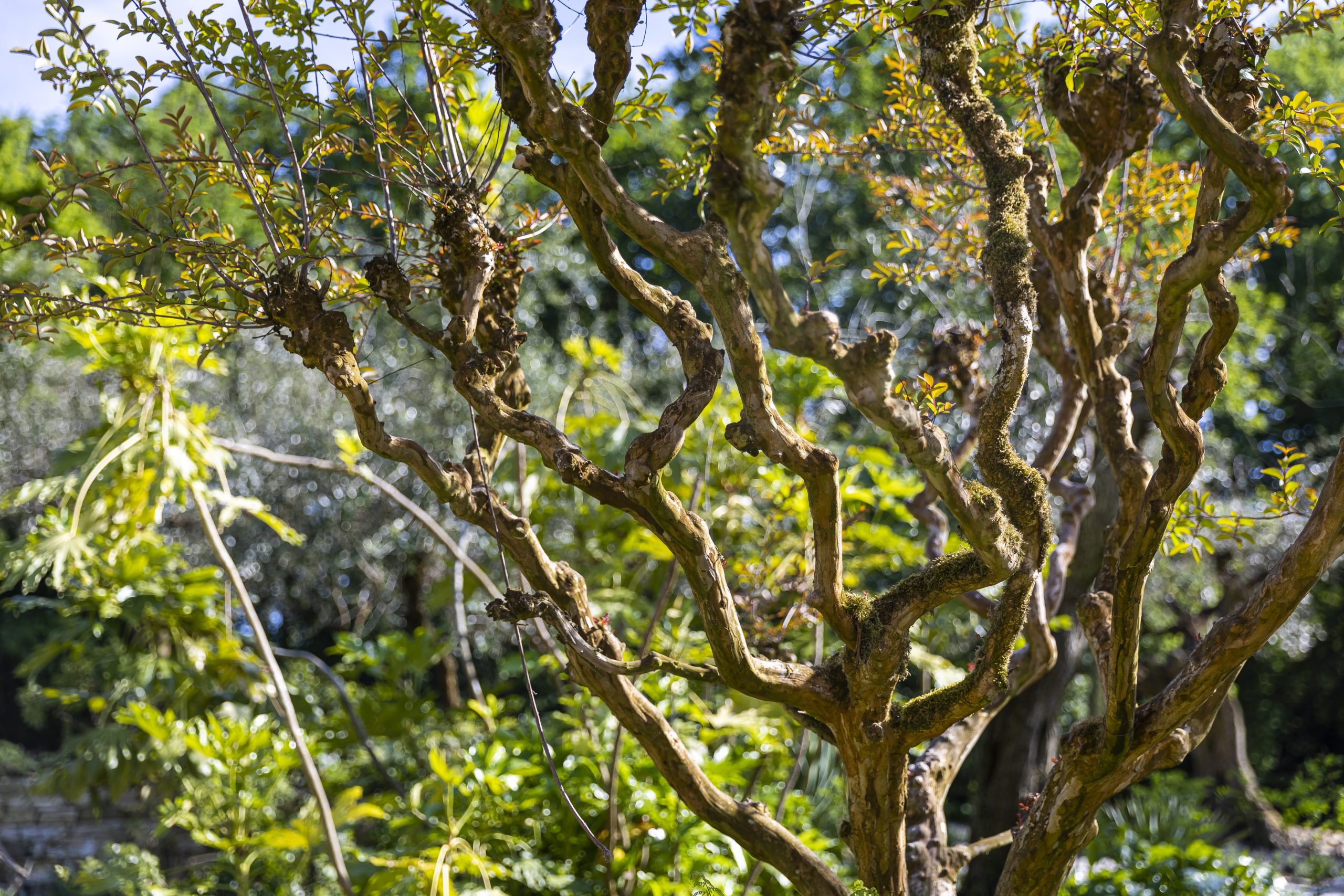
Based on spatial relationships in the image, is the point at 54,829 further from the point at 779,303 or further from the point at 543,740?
the point at 779,303

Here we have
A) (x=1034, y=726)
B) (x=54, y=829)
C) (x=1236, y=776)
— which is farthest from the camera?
(x=1236, y=776)

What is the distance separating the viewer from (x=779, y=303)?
127 centimetres

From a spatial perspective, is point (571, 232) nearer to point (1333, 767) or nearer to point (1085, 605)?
point (1085, 605)

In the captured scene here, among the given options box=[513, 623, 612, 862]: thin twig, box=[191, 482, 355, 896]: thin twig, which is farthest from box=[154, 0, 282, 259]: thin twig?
box=[191, 482, 355, 896]: thin twig

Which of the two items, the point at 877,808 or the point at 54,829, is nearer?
the point at 877,808

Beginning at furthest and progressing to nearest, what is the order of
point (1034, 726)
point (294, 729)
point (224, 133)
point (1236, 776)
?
point (1236, 776), point (1034, 726), point (294, 729), point (224, 133)

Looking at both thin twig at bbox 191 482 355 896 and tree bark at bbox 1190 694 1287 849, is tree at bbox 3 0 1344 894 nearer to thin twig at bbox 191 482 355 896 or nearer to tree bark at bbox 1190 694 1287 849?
thin twig at bbox 191 482 355 896

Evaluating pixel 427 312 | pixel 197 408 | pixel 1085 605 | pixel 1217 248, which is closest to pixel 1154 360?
pixel 1217 248

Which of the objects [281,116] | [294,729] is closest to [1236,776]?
[294,729]

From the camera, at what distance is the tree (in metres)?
1.48

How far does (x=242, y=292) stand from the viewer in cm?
161

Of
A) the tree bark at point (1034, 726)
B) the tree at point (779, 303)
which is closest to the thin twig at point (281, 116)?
the tree at point (779, 303)

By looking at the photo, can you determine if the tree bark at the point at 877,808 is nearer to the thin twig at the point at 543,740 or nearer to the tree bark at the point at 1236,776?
the thin twig at the point at 543,740

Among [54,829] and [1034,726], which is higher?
[1034,726]
